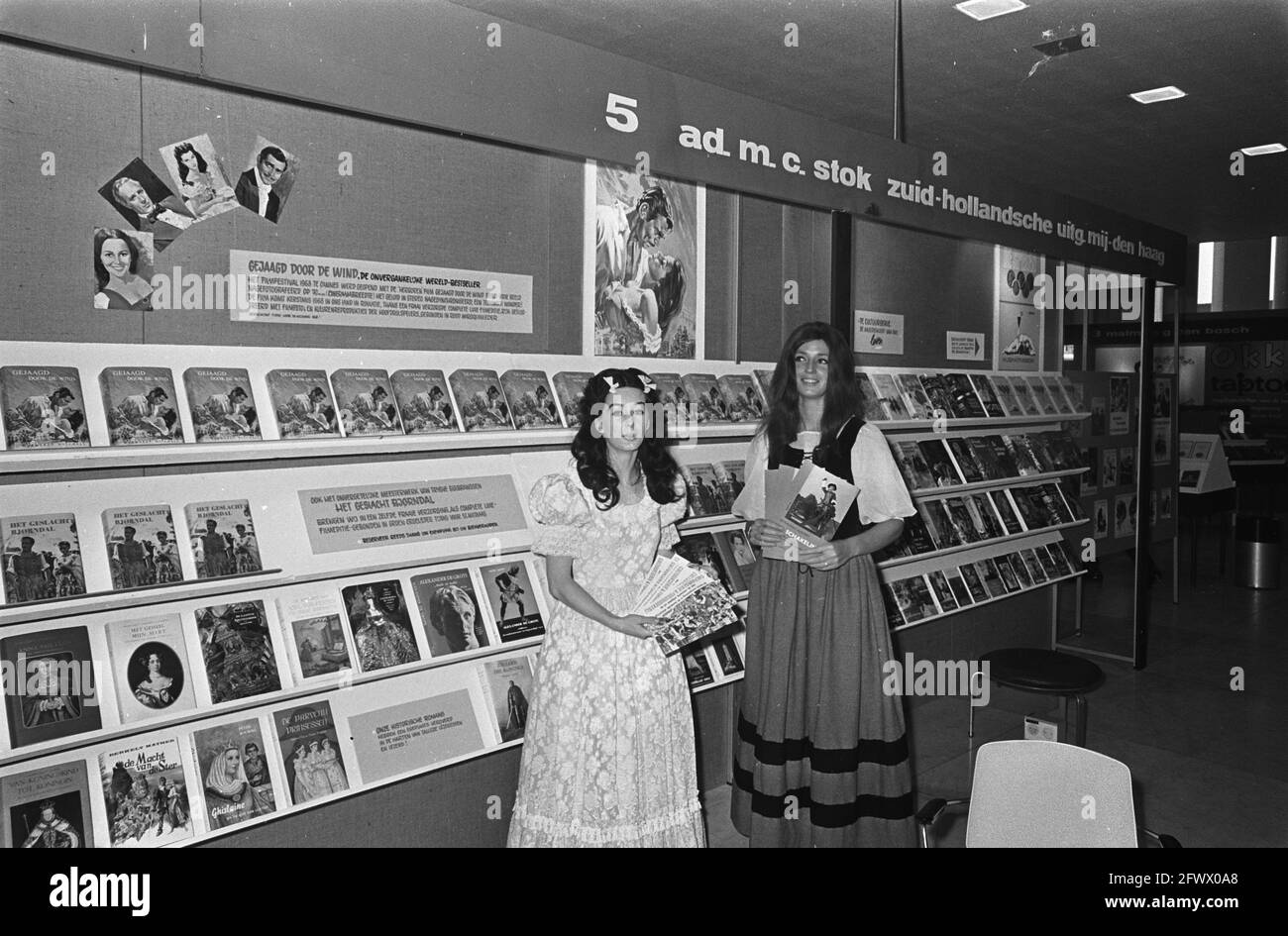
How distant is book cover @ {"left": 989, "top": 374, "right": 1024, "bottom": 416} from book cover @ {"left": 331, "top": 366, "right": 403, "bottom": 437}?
4.06 m

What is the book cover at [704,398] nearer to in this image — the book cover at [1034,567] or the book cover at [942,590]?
the book cover at [942,590]

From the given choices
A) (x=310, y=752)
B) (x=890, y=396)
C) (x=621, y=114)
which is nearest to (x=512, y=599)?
(x=310, y=752)

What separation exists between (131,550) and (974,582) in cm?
423

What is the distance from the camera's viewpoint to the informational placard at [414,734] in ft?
9.63

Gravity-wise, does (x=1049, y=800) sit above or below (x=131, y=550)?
below

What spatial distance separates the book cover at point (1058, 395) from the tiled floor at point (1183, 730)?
66.6 inches

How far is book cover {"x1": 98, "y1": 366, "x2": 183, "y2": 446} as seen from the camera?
254 centimetres

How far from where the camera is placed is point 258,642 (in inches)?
109

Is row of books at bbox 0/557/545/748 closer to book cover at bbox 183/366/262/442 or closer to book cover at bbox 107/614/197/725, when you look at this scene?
book cover at bbox 107/614/197/725

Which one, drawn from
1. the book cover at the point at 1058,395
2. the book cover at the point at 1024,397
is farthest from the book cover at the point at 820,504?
the book cover at the point at 1058,395

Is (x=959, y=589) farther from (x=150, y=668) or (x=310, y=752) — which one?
(x=150, y=668)
